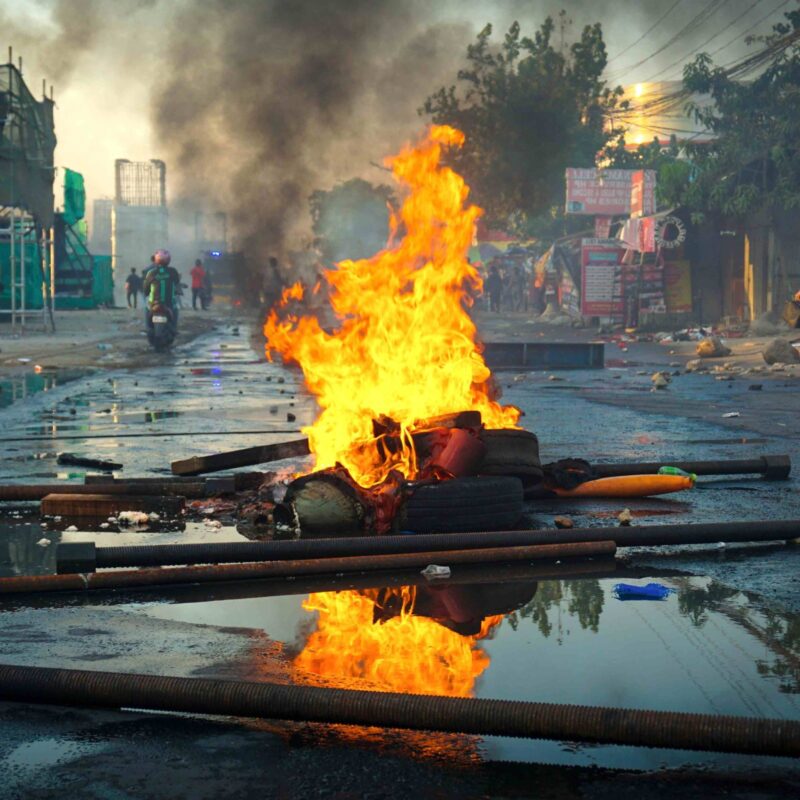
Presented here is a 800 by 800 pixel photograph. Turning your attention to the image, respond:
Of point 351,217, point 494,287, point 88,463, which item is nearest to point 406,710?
point 88,463

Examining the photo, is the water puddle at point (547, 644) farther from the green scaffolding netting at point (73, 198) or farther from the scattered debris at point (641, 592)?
the green scaffolding netting at point (73, 198)

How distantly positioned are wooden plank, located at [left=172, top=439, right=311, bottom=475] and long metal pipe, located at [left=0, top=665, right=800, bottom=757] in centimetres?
469

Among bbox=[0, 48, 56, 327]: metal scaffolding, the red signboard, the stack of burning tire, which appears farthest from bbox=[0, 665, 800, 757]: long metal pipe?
the red signboard

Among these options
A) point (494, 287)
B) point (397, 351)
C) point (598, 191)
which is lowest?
point (397, 351)

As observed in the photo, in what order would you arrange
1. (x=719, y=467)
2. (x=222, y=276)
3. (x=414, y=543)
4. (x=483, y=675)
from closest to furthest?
(x=483, y=675) → (x=414, y=543) → (x=719, y=467) → (x=222, y=276)

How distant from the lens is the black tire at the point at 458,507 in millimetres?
7281

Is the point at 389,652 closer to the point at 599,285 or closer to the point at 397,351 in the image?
the point at 397,351

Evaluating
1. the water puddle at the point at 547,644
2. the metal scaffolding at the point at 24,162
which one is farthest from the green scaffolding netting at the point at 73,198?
the water puddle at the point at 547,644

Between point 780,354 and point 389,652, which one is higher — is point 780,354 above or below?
above

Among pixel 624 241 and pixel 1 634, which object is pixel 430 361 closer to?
pixel 1 634

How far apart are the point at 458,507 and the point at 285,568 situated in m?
1.56

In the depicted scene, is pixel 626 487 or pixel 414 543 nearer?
pixel 414 543

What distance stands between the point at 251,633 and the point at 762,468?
5.35 m

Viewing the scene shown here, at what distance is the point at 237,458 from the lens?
354 inches
